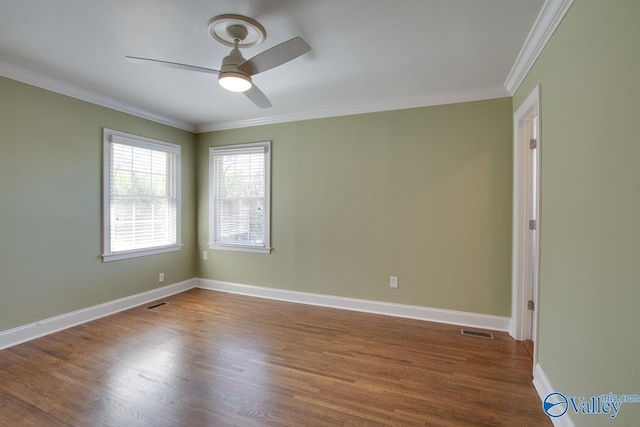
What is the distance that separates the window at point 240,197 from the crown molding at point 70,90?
101 cm

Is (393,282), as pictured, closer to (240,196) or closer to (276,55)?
(240,196)

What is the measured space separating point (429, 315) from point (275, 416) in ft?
7.26

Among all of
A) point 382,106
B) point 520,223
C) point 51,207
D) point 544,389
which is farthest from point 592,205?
point 51,207

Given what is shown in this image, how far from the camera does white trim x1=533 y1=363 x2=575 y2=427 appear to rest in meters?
1.65

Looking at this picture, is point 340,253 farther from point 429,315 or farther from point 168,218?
point 168,218

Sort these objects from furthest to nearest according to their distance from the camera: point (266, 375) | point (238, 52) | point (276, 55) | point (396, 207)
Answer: point (396, 207), point (266, 375), point (238, 52), point (276, 55)

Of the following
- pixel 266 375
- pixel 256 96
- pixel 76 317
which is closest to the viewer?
pixel 266 375

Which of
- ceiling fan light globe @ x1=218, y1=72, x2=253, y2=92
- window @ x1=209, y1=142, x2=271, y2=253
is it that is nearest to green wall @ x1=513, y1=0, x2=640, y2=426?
ceiling fan light globe @ x1=218, y1=72, x2=253, y2=92

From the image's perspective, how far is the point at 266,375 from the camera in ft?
7.53

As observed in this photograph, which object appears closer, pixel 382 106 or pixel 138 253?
pixel 382 106

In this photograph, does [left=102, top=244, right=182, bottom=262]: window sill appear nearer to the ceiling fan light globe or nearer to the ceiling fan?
the ceiling fan

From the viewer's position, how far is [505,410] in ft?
6.22

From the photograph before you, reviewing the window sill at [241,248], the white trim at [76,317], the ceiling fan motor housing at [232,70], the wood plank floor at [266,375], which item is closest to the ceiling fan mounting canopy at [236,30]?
the ceiling fan motor housing at [232,70]

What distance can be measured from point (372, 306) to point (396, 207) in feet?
4.18
